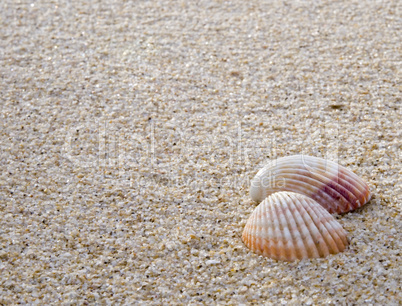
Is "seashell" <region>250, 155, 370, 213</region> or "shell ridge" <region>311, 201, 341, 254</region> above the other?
"seashell" <region>250, 155, 370, 213</region>

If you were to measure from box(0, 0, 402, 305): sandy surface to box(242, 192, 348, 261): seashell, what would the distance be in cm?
5

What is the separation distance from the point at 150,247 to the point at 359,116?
1.45 metres

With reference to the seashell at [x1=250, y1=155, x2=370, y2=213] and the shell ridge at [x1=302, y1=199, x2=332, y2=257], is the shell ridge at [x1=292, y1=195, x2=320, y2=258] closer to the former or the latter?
the shell ridge at [x1=302, y1=199, x2=332, y2=257]

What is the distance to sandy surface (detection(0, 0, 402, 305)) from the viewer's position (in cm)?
209

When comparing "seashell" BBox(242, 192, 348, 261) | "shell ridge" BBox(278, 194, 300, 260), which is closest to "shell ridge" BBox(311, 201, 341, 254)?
"seashell" BBox(242, 192, 348, 261)

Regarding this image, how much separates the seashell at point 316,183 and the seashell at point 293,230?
0.13 metres

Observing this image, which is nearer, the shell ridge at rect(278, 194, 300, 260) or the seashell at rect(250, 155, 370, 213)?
the shell ridge at rect(278, 194, 300, 260)

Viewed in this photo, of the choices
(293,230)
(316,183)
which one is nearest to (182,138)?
(316,183)

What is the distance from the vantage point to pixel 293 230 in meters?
2.12

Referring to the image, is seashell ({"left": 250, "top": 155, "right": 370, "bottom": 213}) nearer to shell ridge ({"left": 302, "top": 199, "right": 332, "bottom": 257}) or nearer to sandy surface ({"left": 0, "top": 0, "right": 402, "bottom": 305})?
sandy surface ({"left": 0, "top": 0, "right": 402, "bottom": 305})

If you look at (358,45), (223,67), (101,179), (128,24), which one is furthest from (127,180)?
(358,45)

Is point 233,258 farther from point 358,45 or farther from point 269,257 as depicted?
point 358,45

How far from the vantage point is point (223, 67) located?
3426mm

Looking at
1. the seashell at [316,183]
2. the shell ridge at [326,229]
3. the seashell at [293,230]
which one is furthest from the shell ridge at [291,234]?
the seashell at [316,183]
